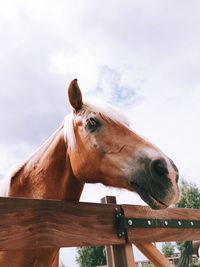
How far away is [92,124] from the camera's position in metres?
2.31

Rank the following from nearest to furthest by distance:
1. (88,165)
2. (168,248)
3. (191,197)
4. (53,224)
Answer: (53,224) < (88,165) < (191,197) < (168,248)

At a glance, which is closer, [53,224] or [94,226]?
[53,224]

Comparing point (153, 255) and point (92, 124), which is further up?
point (92, 124)

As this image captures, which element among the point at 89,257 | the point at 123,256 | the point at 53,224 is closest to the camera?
the point at 53,224

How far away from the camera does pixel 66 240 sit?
1.72m

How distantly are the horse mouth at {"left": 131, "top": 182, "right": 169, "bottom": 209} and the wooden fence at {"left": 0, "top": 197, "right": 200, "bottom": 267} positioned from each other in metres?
0.23

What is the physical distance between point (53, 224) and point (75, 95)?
109 cm

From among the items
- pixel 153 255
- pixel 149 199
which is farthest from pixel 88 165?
pixel 153 255

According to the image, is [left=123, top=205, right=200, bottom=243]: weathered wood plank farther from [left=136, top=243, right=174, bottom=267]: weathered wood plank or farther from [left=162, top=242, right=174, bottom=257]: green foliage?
[left=162, top=242, right=174, bottom=257]: green foliage

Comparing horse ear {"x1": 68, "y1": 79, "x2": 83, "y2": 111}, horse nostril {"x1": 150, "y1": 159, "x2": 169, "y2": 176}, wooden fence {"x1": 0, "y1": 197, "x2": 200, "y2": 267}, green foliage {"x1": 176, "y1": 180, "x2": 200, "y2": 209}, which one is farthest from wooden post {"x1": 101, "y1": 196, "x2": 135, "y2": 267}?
green foliage {"x1": 176, "y1": 180, "x2": 200, "y2": 209}

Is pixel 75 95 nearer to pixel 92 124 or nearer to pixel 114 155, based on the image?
pixel 92 124

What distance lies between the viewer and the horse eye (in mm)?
2293

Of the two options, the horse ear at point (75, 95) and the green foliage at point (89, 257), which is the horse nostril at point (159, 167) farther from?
the green foliage at point (89, 257)

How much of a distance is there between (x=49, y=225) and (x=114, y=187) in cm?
65
